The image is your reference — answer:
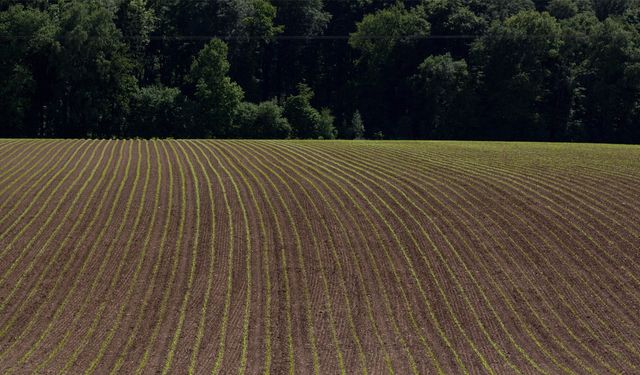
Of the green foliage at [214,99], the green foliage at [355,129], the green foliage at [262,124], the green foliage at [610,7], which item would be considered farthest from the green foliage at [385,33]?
the green foliage at [610,7]

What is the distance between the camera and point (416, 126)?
91688 mm

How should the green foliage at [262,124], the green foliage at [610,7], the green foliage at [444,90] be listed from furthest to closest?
the green foliage at [610,7], the green foliage at [444,90], the green foliage at [262,124]

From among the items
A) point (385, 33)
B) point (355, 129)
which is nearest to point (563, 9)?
point (385, 33)

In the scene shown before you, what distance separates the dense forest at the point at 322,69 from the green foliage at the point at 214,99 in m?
0.14

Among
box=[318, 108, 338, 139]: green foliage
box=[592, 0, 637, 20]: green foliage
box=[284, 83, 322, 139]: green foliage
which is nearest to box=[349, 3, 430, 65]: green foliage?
box=[318, 108, 338, 139]: green foliage

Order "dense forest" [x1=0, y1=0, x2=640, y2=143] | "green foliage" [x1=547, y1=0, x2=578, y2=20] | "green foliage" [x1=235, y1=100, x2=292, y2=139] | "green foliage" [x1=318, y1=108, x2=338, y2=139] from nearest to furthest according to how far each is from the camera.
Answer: "dense forest" [x1=0, y1=0, x2=640, y2=143]
"green foliage" [x1=235, y1=100, x2=292, y2=139]
"green foliage" [x1=318, y1=108, x2=338, y2=139]
"green foliage" [x1=547, y1=0, x2=578, y2=20]

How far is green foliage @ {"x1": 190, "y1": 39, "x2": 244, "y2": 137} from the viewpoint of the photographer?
79.4 m

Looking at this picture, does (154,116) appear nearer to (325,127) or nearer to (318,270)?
(325,127)

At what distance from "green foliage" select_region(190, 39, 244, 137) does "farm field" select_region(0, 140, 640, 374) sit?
3937 centimetres

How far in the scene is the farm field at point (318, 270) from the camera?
21.7 m

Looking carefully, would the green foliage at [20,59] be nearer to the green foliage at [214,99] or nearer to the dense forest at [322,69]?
the dense forest at [322,69]

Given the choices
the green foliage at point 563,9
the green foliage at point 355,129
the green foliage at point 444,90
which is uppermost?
the green foliage at point 563,9

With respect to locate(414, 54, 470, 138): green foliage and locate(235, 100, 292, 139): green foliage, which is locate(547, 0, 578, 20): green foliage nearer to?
locate(414, 54, 470, 138): green foliage

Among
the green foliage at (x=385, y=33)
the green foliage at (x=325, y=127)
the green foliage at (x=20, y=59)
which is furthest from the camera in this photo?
the green foliage at (x=385, y=33)
